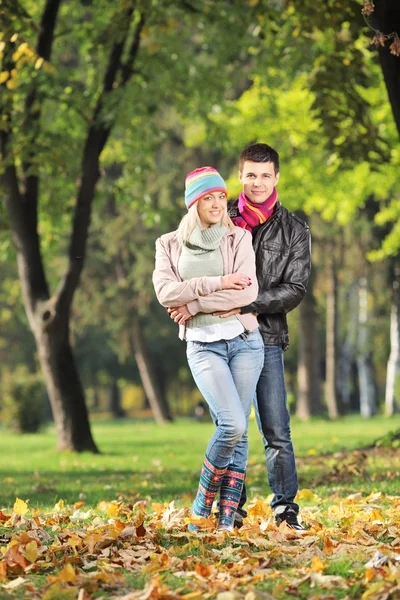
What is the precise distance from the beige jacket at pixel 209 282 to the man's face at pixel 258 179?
0.33 meters

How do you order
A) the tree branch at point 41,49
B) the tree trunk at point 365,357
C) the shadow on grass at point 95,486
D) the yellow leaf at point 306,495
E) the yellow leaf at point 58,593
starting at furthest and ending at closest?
the tree trunk at point 365,357
the tree branch at point 41,49
the shadow on grass at point 95,486
the yellow leaf at point 306,495
the yellow leaf at point 58,593

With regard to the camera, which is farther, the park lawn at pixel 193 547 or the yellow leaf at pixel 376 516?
the yellow leaf at pixel 376 516

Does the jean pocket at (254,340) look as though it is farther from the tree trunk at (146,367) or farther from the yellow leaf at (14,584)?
the tree trunk at (146,367)

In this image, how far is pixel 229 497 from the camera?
5.93 m

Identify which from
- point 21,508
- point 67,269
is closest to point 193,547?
point 21,508

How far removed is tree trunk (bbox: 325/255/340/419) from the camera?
105 feet

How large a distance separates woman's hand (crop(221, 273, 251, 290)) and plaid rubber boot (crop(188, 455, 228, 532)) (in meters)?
1.01

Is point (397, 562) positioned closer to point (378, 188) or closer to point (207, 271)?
point (207, 271)

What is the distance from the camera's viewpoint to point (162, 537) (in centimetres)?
578

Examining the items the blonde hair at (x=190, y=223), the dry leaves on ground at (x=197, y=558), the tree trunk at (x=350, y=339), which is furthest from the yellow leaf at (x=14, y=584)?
the tree trunk at (x=350, y=339)

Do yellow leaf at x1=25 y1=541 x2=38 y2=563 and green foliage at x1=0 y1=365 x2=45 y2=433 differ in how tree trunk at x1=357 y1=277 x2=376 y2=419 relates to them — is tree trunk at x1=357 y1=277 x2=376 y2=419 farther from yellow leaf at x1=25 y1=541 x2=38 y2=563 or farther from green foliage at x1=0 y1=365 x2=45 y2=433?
yellow leaf at x1=25 y1=541 x2=38 y2=563

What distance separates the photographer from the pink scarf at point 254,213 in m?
6.10

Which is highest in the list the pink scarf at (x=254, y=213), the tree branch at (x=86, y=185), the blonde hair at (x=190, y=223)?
the tree branch at (x=86, y=185)

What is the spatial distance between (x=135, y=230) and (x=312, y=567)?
2718cm
